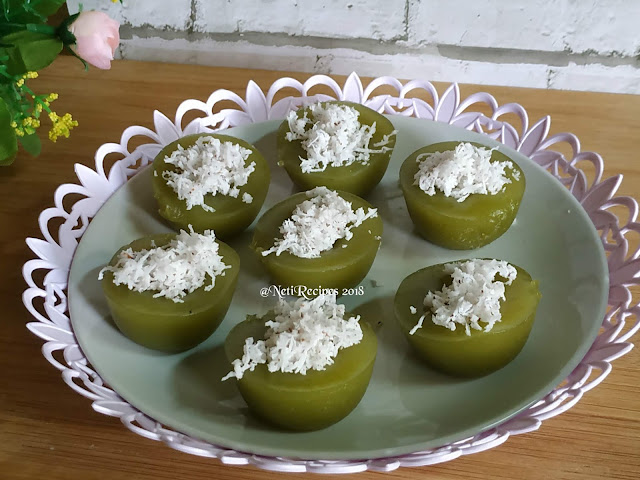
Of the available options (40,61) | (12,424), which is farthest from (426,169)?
(12,424)

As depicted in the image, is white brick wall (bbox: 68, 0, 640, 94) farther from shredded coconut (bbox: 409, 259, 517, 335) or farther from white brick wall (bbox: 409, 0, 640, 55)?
shredded coconut (bbox: 409, 259, 517, 335)

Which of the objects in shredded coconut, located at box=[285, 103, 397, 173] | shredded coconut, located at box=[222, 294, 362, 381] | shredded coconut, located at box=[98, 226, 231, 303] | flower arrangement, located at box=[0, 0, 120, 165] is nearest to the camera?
shredded coconut, located at box=[222, 294, 362, 381]

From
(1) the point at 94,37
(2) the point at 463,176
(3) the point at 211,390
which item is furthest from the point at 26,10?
(2) the point at 463,176

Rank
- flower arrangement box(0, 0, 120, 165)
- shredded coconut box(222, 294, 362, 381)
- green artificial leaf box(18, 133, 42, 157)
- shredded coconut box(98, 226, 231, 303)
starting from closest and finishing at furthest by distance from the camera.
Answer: shredded coconut box(222, 294, 362, 381) → shredded coconut box(98, 226, 231, 303) → flower arrangement box(0, 0, 120, 165) → green artificial leaf box(18, 133, 42, 157)

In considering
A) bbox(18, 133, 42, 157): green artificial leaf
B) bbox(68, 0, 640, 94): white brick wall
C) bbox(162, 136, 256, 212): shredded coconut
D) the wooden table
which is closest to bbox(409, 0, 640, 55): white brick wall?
bbox(68, 0, 640, 94): white brick wall

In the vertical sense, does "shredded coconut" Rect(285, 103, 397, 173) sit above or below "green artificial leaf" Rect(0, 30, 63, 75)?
below

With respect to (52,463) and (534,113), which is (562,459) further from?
(534,113)
